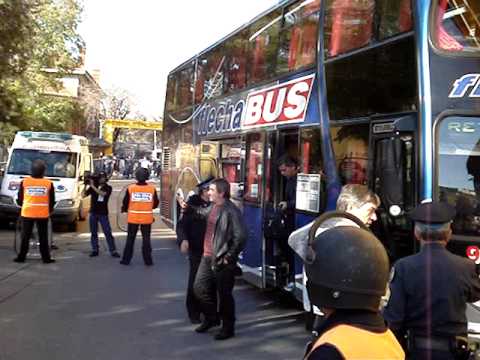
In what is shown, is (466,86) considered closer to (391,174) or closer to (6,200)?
(391,174)

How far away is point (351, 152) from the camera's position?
6371 mm

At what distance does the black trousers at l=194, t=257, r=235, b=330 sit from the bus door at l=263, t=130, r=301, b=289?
1.30 metres

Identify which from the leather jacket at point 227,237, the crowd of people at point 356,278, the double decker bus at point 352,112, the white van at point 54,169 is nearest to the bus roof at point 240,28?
the double decker bus at point 352,112

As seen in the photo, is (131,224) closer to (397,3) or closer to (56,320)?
(56,320)

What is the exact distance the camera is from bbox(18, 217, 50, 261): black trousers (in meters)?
11.1

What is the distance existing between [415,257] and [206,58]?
943cm

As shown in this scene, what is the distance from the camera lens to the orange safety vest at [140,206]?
37.3 ft

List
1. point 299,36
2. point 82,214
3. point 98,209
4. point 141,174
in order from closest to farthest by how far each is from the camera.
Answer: point 299,36 < point 141,174 < point 98,209 < point 82,214

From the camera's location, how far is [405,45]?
5527 millimetres

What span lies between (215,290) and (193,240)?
62cm

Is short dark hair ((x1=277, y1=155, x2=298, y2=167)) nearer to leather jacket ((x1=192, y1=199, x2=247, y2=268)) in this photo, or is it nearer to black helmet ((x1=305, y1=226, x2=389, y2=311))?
leather jacket ((x1=192, y1=199, x2=247, y2=268))

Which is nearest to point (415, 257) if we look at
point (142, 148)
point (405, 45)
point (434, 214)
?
point (434, 214)

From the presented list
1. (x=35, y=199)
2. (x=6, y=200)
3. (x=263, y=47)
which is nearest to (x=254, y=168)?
(x=263, y=47)

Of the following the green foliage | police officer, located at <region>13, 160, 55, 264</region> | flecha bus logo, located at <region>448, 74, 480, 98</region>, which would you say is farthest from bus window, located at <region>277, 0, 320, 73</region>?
the green foliage
